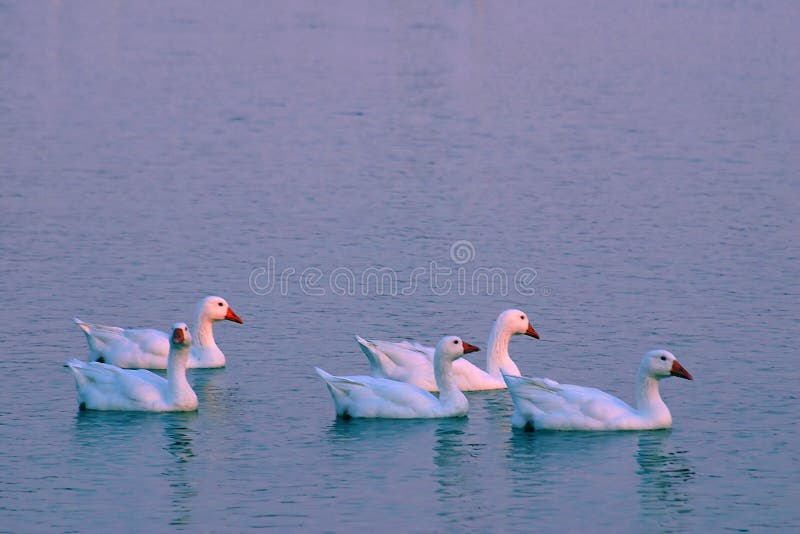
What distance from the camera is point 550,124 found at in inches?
1693

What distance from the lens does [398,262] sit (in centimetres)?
2786

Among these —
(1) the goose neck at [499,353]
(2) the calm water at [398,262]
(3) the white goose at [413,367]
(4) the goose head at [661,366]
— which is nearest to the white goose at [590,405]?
(4) the goose head at [661,366]

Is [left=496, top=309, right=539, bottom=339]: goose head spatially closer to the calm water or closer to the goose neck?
the goose neck

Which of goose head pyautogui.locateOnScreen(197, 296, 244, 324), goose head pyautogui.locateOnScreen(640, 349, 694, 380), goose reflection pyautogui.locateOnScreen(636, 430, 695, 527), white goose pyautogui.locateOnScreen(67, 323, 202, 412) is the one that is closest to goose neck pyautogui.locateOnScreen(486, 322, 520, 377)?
goose head pyautogui.locateOnScreen(640, 349, 694, 380)

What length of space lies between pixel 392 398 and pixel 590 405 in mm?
2404

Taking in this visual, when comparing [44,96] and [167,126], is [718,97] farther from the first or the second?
[44,96]

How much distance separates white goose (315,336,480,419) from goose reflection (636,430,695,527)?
2365 mm

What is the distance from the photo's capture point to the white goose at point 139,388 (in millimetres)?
19672

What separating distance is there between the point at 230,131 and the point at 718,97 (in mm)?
15176

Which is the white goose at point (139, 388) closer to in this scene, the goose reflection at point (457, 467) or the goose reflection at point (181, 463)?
the goose reflection at point (181, 463)

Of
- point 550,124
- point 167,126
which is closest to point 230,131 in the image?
point 167,126

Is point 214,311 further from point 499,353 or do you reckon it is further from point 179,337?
point 499,353

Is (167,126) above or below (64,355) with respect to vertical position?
above

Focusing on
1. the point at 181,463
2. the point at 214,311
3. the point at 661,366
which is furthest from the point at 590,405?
the point at 214,311
